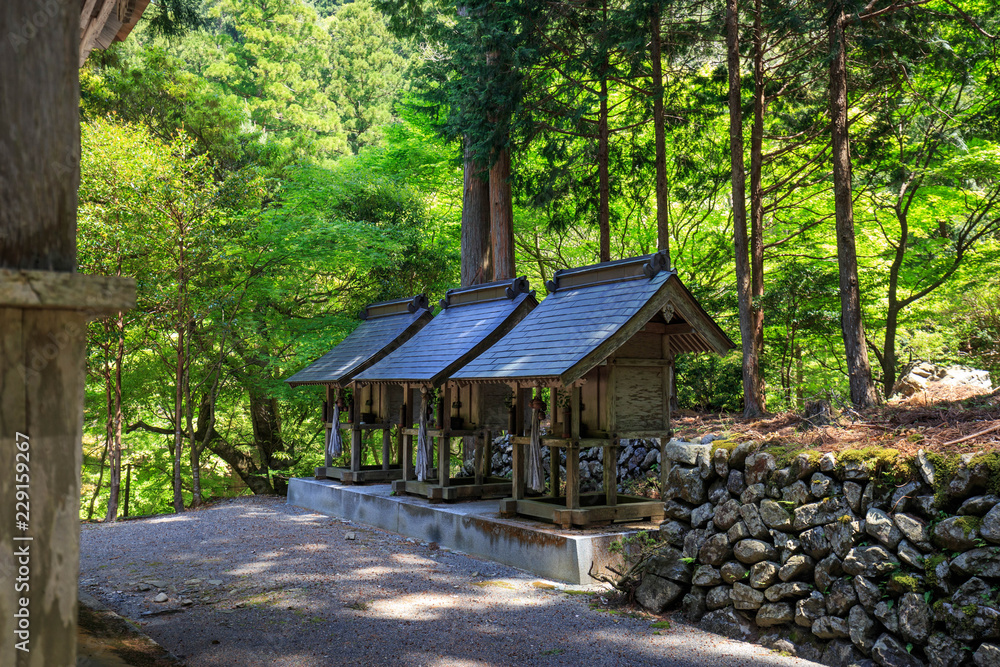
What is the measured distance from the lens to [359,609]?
20.1ft

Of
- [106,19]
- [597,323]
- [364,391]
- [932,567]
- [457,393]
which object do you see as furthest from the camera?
[364,391]

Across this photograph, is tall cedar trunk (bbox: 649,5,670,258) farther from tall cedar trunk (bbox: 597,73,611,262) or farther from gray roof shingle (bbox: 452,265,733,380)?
gray roof shingle (bbox: 452,265,733,380)

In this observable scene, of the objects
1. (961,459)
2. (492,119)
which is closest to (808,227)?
(492,119)

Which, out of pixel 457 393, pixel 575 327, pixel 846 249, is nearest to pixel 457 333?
pixel 457 393

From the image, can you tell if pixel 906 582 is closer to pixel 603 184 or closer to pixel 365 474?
pixel 603 184

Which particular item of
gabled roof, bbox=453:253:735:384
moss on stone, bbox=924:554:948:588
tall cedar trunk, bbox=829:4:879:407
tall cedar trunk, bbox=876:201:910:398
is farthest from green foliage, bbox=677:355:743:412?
moss on stone, bbox=924:554:948:588

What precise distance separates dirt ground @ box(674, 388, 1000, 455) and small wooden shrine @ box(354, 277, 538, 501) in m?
3.91

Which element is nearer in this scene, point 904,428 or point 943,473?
point 943,473

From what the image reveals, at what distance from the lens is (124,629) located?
5.15m

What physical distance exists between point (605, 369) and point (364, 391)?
6.20 meters

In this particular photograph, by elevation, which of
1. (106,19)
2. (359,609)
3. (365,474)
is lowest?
(359,609)

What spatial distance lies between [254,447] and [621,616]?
15.9 m

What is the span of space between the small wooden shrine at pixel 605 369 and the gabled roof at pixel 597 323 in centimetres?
1

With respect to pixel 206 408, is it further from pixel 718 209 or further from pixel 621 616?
pixel 621 616
